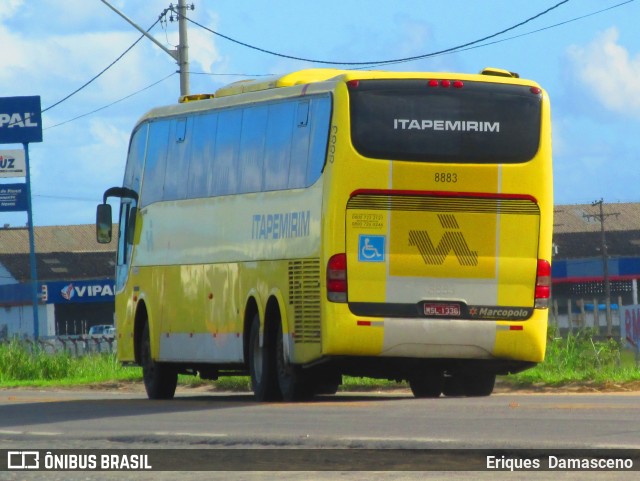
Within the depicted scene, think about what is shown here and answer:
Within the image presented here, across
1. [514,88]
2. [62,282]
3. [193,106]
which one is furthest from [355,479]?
[62,282]

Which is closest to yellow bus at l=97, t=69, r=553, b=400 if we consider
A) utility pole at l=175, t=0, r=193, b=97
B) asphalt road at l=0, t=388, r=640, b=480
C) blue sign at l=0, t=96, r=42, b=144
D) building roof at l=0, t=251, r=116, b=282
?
asphalt road at l=0, t=388, r=640, b=480

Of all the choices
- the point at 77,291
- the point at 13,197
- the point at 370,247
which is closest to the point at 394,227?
the point at 370,247

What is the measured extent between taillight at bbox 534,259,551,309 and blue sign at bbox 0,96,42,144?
4143 cm

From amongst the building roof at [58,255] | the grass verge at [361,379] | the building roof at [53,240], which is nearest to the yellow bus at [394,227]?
the grass verge at [361,379]

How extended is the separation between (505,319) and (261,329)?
3.09 metres

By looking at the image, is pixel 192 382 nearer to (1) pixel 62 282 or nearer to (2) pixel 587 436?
(2) pixel 587 436

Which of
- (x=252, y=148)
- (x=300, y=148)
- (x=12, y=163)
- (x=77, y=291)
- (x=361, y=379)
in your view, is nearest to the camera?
(x=300, y=148)

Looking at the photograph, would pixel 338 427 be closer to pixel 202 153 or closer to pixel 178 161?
pixel 202 153

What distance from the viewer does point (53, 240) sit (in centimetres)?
11475

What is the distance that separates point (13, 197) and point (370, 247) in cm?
4727

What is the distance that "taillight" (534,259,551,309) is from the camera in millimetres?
18562

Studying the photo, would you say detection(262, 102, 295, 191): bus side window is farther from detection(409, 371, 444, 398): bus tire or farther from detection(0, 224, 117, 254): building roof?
detection(0, 224, 117, 254): building roof

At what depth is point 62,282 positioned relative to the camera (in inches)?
3514

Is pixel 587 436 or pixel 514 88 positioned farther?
pixel 514 88
